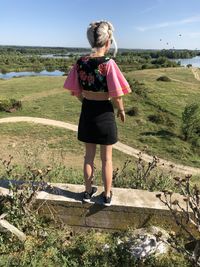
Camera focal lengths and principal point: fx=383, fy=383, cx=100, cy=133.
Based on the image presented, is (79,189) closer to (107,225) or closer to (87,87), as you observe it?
(107,225)

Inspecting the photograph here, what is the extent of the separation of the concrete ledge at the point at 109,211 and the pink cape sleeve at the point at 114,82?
3.73ft

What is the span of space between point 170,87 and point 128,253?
41.0 meters

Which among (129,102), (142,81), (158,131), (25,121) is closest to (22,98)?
(25,121)

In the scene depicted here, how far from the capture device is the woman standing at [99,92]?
362 cm

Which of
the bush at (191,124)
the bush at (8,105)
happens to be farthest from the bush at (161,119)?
the bush at (8,105)

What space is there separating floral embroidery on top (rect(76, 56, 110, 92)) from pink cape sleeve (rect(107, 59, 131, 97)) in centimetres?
6

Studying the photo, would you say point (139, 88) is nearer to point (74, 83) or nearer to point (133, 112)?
point (133, 112)

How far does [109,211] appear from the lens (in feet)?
12.7

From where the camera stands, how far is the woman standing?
362 cm

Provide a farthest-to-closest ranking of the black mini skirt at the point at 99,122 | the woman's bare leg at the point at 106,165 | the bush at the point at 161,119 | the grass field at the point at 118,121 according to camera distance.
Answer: the bush at the point at 161,119
the grass field at the point at 118,121
the woman's bare leg at the point at 106,165
the black mini skirt at the point at 99,122

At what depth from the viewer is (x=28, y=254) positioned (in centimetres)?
345

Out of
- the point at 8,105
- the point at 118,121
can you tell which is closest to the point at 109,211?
the point at 118,121

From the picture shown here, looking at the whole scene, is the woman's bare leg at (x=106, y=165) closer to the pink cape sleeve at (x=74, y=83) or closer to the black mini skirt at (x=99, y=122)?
the black mini skirt at (x=99, y=122)

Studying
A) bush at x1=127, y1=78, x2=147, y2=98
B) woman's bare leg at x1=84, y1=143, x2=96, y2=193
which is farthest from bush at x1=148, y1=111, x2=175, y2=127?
woman's bare leg at x1=84, y1=143, x2=96, y2=193
